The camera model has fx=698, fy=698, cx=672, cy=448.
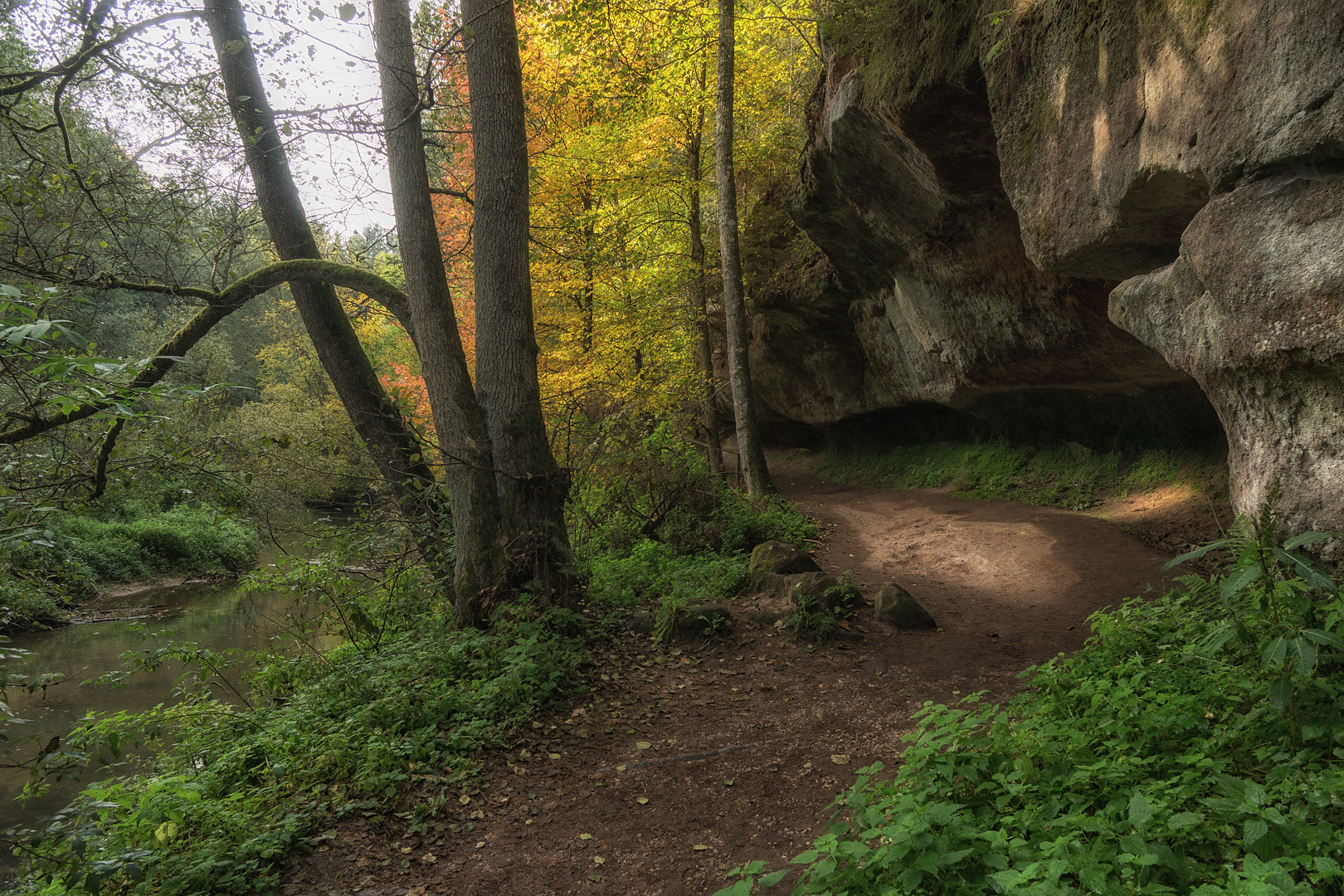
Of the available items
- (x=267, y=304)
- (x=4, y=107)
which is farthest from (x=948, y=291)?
(x=267, y=304)

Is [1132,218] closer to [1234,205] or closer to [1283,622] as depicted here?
[1234,205]

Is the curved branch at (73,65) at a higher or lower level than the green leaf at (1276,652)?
higher

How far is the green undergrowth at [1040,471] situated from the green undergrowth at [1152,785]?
6.58 metres

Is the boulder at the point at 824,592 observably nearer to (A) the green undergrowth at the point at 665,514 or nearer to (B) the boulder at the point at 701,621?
(B) the boulder at the point at 701,621

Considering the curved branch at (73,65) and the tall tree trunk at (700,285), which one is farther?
the tall tree trunk at (700,285)

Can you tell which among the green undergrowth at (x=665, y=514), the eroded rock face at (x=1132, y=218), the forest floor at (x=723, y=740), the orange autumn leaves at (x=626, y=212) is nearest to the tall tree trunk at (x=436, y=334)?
the forest floor at (x=723, y=740)

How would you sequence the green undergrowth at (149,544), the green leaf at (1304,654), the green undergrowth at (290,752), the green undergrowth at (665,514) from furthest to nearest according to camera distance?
the green undergrowth at (149,544) < the green undergrowth at (665,514) < the green undergrowth at (290,752) < the green leaf at (1304,654)

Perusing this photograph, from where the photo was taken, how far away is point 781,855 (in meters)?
3.57

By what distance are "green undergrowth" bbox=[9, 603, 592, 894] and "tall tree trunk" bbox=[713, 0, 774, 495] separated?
5718mm

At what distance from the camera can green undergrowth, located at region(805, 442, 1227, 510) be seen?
366 inches

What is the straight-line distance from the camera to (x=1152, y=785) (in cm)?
256

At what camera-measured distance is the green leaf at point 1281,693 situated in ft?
8.27

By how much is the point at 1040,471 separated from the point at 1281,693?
32.8 feet

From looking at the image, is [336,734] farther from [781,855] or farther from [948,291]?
[948,291]
